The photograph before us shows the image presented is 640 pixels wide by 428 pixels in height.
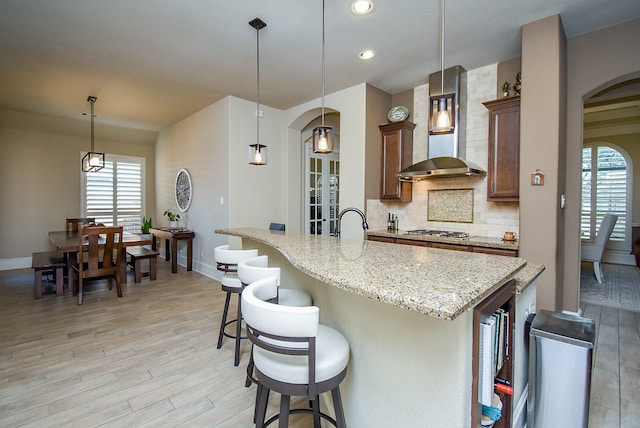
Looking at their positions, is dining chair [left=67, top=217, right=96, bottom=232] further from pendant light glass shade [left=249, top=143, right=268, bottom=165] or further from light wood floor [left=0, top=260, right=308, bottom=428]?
pendant light glass shade [left=249, top=143, right=268, bottom=165]

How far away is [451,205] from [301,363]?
3.45m

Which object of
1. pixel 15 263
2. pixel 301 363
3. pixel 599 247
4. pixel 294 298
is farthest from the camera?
pixel 15 263

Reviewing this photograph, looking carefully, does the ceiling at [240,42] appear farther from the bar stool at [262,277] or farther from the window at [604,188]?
the window at [604,188]

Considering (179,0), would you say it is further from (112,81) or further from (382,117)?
(382,117)

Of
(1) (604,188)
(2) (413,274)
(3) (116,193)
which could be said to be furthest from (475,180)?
(3) (116,193)

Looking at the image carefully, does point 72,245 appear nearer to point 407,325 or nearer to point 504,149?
point 407,325

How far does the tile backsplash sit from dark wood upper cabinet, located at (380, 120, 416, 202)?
0.17 metres

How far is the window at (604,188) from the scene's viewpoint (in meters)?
6.22

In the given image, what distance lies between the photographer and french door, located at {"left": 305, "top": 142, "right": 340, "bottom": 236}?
19.1 ft

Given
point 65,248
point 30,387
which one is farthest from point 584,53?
point 65,248

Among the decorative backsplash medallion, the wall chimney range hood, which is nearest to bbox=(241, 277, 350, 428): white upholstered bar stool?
the wall chimney range hood

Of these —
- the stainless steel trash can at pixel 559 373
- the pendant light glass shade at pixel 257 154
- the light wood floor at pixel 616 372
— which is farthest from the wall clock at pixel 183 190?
the light wood floor at pixel 616 372

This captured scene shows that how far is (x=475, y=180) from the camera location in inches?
151

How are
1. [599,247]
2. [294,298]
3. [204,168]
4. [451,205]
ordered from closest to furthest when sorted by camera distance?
[294,298] → [451,205] → [599,247] → [204,168]
